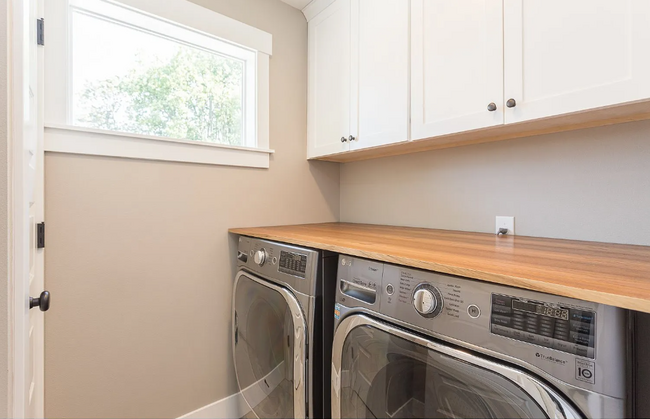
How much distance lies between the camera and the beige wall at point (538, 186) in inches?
44.2

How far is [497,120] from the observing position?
116cm

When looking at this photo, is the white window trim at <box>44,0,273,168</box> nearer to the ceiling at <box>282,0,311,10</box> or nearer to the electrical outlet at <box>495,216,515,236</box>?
the ceiling at <box>282,0,311,10</box>

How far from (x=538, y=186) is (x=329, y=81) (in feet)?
4.12

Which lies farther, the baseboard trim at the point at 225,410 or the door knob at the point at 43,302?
the baseboard trim at the point at 225,410

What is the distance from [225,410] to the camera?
1708 mm

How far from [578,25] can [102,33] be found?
192 cm

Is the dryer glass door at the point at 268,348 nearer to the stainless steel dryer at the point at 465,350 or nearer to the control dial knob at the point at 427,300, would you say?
the stainless steel dryer at the point at 465,350

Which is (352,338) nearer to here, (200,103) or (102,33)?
(200,103)

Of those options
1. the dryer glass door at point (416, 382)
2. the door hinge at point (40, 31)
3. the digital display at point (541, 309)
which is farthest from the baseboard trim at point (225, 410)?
the door hinge at point (40, 31)

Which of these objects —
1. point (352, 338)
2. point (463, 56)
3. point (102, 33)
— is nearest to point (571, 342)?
point (352, 338)

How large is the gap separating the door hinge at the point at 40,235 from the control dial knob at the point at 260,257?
32.2 inches

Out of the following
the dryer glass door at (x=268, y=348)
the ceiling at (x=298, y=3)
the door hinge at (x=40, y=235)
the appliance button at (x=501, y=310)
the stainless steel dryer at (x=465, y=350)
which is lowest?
the dryer glass door at (x=268, y=348)

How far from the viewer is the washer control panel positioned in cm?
56

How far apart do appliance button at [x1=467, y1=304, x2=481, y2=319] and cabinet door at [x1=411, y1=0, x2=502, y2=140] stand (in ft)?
2.54
